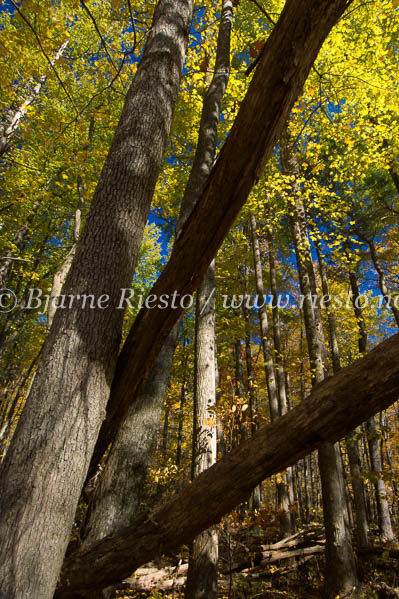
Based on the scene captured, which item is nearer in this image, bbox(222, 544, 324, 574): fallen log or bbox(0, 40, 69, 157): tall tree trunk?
bbox(222, 544, 324, 574): fallen log

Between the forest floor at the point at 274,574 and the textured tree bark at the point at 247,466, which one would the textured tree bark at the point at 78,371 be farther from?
the forest floor at the point at 274,574

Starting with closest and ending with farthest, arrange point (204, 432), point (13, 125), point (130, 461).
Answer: point (130, 461), point (204, 432), point (13, 125)

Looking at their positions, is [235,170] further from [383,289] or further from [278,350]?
[383,289]

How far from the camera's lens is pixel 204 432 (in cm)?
384

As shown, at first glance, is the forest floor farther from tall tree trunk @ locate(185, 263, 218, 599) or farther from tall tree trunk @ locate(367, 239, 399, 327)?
tall tree trunk @ locate(367, 239, 399, 327)

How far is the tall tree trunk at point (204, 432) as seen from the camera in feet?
11.2

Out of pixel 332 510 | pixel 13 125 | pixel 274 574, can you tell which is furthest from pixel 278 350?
pixel 13 125

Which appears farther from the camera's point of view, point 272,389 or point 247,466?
point 272,389

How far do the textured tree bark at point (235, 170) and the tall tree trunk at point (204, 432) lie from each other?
253cm

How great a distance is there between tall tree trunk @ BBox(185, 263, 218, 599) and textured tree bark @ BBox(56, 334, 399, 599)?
246cm

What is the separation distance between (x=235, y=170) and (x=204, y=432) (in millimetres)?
3438

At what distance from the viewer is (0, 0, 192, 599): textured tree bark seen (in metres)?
1.05

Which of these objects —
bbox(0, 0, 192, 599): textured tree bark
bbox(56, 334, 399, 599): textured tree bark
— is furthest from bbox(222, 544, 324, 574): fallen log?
bbox(0, 0, 192, 599): textured tree bark

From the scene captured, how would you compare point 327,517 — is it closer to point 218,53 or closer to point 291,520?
point 291,520
